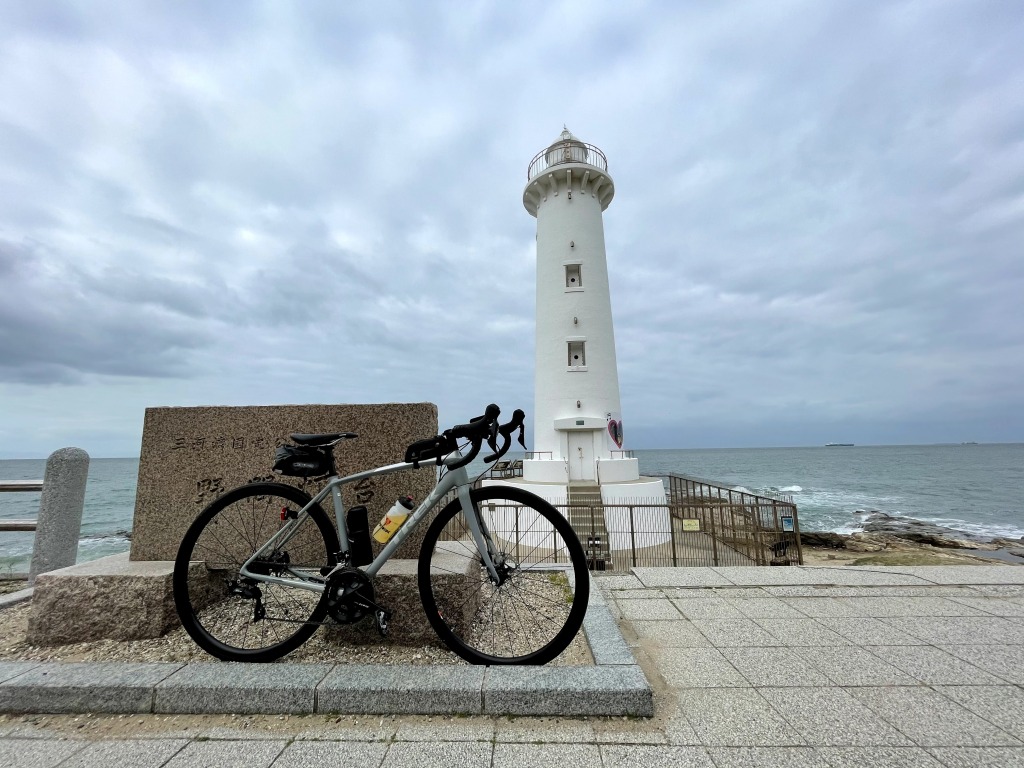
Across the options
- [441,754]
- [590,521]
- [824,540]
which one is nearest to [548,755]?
[441,754]

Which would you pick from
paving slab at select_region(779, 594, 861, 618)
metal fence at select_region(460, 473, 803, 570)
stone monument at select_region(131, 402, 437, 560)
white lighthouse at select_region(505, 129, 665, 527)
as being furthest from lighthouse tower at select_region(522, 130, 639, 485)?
stone monument at select_region(131, 402, 437, 560)

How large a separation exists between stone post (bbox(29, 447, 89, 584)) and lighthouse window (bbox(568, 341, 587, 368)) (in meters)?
16.3

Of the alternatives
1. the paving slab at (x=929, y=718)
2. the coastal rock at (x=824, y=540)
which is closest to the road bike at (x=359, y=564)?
the paving slab at (x=929, y=718)

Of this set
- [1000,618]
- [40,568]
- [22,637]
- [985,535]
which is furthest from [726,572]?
[985,535]

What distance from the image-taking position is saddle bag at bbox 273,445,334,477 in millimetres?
3135

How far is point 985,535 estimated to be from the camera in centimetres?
2611

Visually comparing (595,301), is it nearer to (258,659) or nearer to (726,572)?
(726,572)

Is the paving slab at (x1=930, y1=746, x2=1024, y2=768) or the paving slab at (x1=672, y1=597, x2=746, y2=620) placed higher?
the paving slab at (x1=672, y1=597, x2=746, y2=620)

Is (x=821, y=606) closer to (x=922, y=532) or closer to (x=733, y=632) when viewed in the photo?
(x=733, y=632)

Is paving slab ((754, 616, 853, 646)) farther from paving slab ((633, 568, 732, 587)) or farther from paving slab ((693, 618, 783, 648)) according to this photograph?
paving slab ((633, 568, 732, 587))

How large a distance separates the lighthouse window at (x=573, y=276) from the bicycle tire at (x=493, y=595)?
56.4 feet

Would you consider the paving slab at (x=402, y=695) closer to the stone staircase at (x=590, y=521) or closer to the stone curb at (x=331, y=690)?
the stone curb at (x=331, y=690)

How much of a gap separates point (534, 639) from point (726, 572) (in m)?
3.17

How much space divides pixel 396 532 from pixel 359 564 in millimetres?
331
